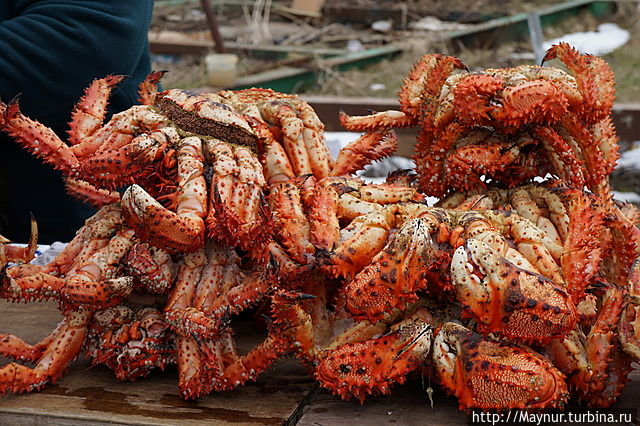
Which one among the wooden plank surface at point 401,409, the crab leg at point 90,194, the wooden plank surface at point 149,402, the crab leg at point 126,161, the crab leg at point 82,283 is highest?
the crab leg at point 126,161

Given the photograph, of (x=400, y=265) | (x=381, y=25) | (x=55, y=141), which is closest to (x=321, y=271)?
(x=400, y=265)

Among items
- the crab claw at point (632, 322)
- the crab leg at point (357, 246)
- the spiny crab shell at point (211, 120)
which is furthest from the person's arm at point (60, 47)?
the crab claw at point (632, 322)

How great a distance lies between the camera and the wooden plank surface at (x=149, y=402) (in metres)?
1.55

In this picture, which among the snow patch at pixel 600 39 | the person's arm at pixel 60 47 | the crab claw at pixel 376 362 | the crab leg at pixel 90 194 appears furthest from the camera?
the snow patch at pixel 600 39

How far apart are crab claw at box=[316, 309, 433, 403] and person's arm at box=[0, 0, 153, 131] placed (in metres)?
1.86

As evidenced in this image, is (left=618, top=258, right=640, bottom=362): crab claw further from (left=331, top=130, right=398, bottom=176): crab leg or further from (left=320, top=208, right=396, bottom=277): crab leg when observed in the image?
(left=331, top=130, right=398, bottom=176): crab leg

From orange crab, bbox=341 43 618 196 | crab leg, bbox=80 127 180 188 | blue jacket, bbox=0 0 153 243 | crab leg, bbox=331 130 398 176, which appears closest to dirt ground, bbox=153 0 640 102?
blue jacket, bbox=0 0 153 243

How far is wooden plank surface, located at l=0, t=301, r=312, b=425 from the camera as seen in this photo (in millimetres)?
1548

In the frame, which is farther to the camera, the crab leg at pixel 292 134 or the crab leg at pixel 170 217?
the crab leg at pixel 292 134

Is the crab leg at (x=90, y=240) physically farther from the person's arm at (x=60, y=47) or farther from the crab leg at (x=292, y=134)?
the person's arm at (x=60, y=47)

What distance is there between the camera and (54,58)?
109 inches

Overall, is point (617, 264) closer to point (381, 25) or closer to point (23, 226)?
point (23, 226)

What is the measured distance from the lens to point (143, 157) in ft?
5.43

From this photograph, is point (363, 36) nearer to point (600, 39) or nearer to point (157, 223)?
point (600, 39)
